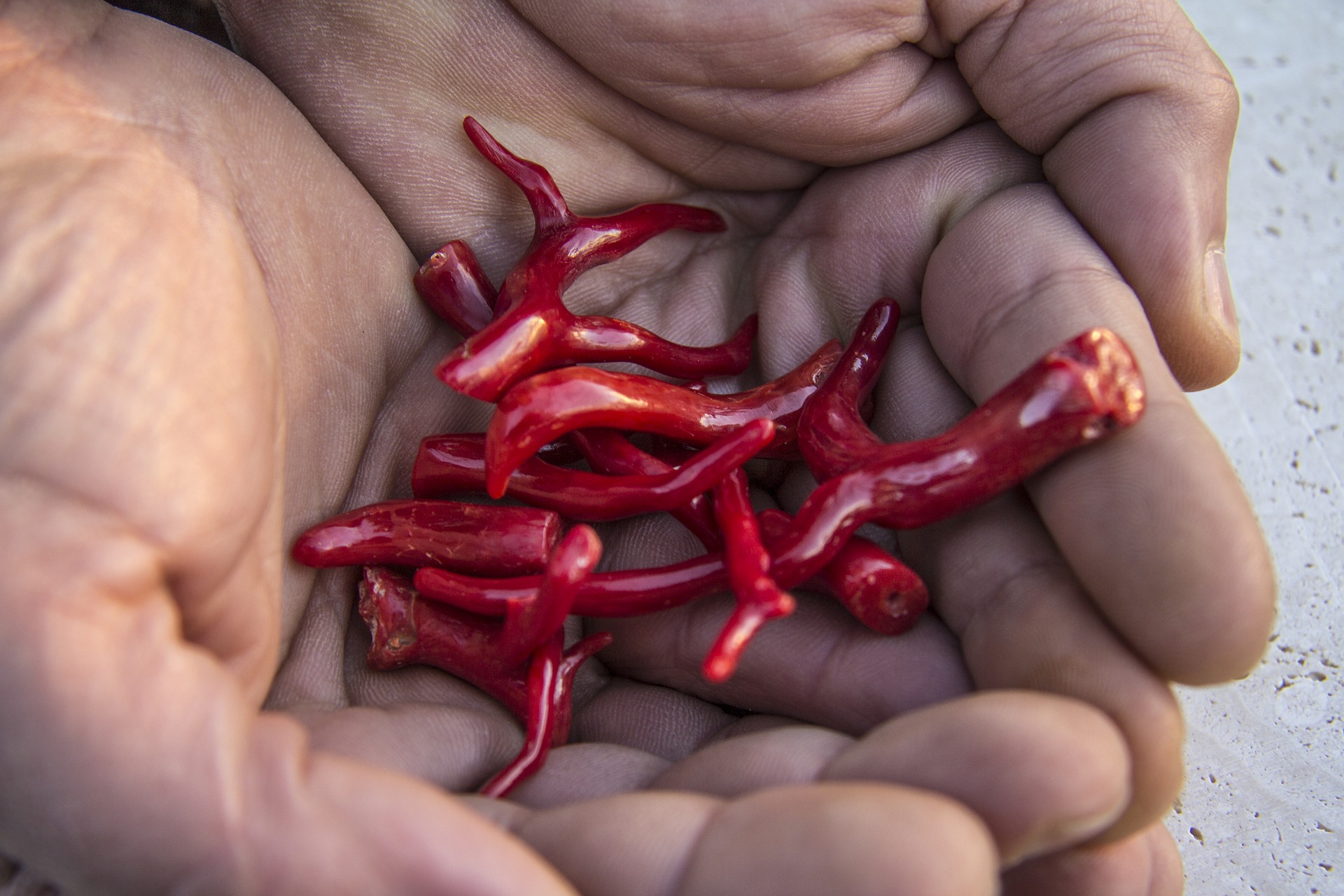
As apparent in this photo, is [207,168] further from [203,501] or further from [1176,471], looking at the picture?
[1176,471]

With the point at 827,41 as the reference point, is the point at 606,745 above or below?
below

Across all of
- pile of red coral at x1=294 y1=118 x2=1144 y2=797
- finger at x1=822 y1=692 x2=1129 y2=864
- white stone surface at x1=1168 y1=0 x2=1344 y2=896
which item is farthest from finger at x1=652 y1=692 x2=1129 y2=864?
white stone surface at x1=1168 y1=0 x2=1344 y2=896

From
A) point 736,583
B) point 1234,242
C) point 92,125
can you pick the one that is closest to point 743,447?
point 736,583

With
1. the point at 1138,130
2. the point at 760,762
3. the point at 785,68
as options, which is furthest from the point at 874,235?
the point at 760,762

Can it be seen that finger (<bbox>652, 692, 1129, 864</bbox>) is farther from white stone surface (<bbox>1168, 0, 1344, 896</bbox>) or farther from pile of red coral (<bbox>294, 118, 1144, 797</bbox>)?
white stone surface (<bbox>1168, 0, 1344, 896</bbox>)

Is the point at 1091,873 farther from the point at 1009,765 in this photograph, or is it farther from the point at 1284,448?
the point at 1284,448

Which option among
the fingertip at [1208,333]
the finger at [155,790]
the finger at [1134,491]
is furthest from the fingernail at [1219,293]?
the finger at [155,790]

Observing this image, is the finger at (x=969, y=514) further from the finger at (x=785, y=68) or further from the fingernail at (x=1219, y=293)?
the fingernail at (x=1219, y=293)

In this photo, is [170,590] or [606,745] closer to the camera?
[170,590]
